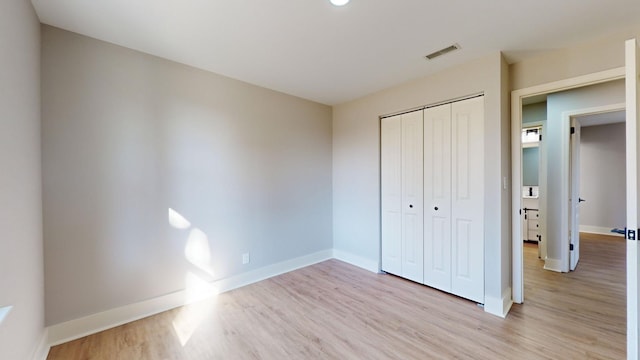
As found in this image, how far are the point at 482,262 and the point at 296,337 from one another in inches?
76.8

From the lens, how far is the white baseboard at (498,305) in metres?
2.35

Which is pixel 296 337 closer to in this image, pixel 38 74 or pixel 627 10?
pixel 38 74

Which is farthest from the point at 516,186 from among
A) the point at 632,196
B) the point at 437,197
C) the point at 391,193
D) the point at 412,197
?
the point at 391,193

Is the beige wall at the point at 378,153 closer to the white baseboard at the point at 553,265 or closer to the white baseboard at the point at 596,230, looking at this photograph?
the white baseboard at the point at 553,265

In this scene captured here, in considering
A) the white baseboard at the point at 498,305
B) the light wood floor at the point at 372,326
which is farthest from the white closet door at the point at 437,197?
the white baseboard at the point at 498,305

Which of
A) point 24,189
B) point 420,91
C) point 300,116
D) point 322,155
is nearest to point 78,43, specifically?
point 24,189

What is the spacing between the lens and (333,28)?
2008mm

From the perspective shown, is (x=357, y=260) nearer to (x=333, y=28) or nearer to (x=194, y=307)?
(x=194, y=307)

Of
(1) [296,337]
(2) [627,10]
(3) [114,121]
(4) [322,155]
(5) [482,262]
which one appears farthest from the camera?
(4) [322,155]

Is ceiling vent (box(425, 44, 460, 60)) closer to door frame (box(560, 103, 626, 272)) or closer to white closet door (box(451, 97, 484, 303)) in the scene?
white closet door (box(451, 97, 484, 303))

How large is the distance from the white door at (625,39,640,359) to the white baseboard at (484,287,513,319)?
94cm

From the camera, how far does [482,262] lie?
2.53m

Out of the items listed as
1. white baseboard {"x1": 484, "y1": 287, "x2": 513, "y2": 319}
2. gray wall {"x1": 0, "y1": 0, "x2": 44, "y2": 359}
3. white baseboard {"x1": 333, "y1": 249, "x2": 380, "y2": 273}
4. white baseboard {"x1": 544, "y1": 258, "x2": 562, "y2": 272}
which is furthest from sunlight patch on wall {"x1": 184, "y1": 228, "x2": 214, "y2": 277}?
white baseboard {"x1": 544, "y1": 258, "x2": 562, "y2": 272}

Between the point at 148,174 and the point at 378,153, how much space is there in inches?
107
